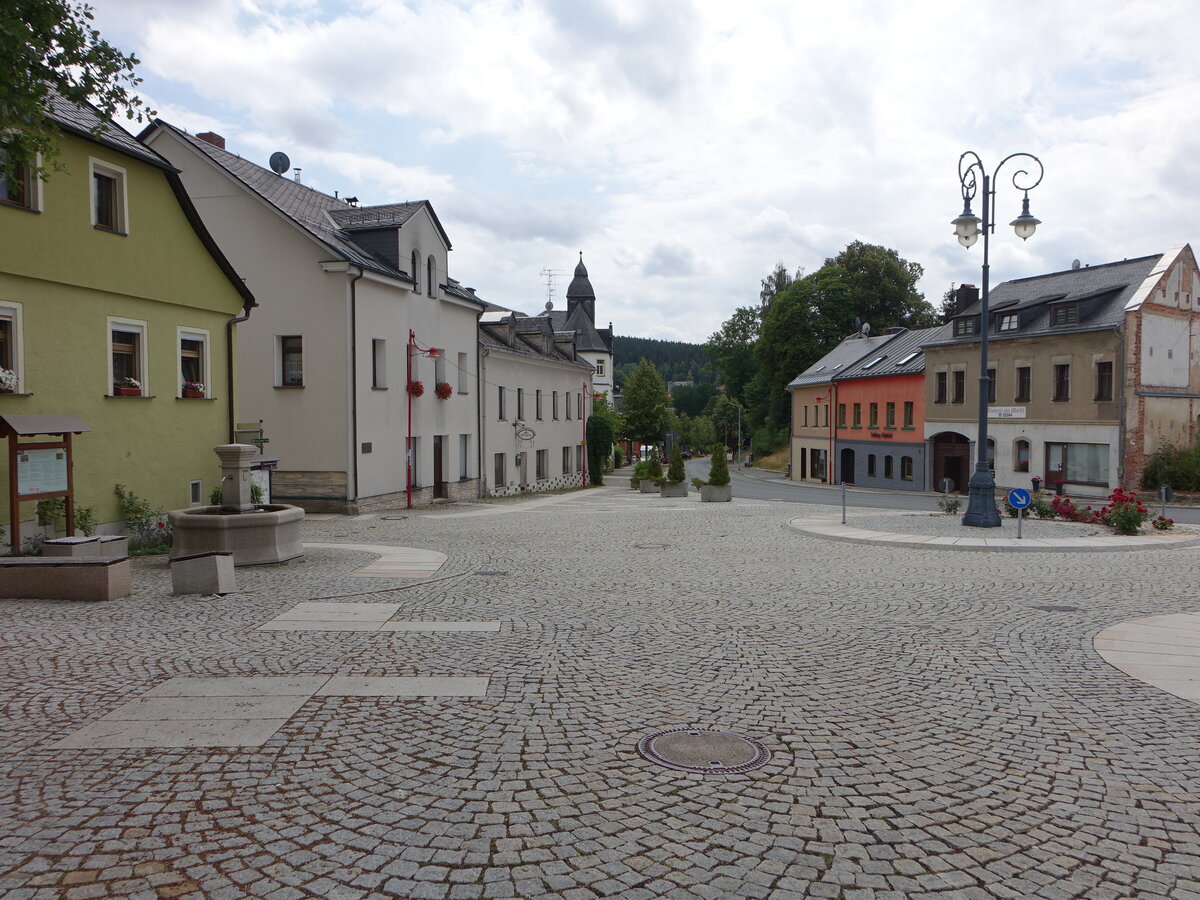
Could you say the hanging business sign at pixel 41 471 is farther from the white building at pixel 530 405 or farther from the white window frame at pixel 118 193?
the white building at pixel 530 405

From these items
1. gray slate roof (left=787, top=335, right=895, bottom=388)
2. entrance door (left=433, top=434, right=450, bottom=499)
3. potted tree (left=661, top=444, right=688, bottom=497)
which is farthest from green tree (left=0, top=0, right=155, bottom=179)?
gray slate roof (left=787, top=335, right=895, bottom=388)

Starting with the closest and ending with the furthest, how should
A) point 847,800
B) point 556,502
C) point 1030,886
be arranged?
point 1030,886, point 847,800, point 556,502

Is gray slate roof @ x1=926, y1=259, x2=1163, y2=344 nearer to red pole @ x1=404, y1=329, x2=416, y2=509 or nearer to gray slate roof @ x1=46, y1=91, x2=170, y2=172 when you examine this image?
red pole @ x1=404, y1=329, x2=416, y2=509

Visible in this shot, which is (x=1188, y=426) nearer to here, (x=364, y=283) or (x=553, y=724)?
(x=364, y=283)

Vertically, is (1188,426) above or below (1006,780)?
above

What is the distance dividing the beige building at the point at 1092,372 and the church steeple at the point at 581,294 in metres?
61.8

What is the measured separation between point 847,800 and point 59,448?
1353 centimetres

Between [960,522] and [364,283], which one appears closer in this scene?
[960,522]

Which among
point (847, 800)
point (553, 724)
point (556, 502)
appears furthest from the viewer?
point (556, 502)

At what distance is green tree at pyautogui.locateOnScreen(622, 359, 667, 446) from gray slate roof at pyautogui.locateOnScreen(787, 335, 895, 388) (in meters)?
26.0

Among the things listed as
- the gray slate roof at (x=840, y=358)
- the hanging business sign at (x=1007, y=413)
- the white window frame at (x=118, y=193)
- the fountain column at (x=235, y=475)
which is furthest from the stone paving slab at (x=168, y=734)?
the gray slate roof at (x=840, y=358)

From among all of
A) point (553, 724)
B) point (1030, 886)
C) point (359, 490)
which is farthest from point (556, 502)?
point (1030, 886)

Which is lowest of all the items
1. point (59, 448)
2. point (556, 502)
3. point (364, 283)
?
point (556, 502)

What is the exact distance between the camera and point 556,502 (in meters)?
31.5
